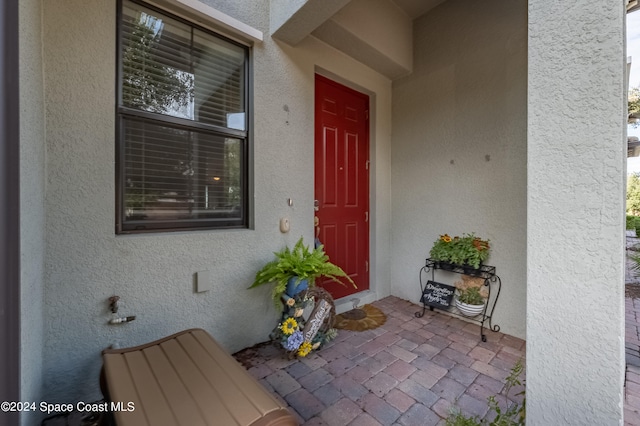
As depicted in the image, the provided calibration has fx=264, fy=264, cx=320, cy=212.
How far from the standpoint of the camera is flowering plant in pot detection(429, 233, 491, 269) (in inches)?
103

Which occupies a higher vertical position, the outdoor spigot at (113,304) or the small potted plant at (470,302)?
the outdoor spigot at (113,304)

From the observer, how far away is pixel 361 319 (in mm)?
2805

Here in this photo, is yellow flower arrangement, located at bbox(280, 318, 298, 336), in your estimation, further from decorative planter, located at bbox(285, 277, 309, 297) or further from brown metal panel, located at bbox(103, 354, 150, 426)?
brown metal panel, located at bbox(103, 354, 150, 426)

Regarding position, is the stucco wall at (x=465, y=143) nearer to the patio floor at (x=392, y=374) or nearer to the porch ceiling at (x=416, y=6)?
the porch ceiling at (x=416, y=6)

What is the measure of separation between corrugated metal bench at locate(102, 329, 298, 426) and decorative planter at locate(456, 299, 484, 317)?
225 cm

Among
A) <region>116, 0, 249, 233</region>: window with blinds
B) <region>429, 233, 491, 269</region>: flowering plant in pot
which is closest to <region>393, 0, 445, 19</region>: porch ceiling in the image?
<region>116, 0, 249, 233</region>: window with blinds

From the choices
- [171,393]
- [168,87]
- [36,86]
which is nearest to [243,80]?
[168,87]

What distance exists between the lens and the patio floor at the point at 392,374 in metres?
1.56

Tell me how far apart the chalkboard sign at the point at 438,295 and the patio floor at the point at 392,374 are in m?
0.26

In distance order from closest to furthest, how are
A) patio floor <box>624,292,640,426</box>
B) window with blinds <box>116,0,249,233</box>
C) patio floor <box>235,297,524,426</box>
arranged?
1. patio floor <box>624,292,640,426</box>
2. patio floor <box>235,297,524,426</box>
3. window with blinds <box>116,0,249,233</box>

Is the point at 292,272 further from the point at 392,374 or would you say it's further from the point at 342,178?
the point at 342,178

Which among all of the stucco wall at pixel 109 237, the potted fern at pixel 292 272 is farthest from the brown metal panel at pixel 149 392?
the potted fern at pixel 292 272

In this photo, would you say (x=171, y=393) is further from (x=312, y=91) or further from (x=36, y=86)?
(x=312, y=91)

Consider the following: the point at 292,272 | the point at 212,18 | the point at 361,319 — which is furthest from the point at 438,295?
the point at 212,18
